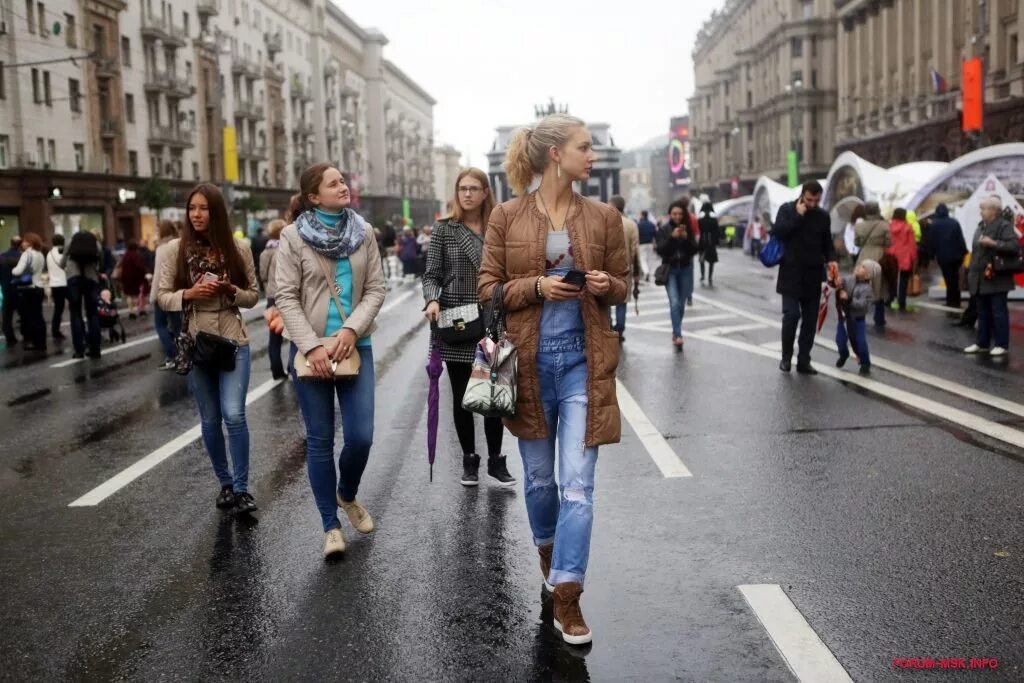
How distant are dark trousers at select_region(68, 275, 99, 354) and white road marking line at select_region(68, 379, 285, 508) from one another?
7.38 m

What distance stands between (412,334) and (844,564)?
13591 millimetres

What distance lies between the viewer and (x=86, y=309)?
16281 mm

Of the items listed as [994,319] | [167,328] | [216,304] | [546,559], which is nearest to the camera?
[546,559]

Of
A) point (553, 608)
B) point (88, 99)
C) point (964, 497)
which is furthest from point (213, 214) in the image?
point (88, 99)

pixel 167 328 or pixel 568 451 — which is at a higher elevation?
pixel 568 451

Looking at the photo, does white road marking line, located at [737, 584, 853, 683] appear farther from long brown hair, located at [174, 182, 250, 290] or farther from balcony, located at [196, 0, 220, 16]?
balcony, located at [196, 0, 220, 16]

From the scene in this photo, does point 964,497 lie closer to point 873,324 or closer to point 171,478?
point 171,478

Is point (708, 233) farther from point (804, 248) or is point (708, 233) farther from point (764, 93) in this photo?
point (764, 93)

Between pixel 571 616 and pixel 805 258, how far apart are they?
8.08 m

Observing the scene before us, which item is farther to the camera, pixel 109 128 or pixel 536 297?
pixel 109 128

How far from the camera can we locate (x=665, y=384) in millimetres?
11359

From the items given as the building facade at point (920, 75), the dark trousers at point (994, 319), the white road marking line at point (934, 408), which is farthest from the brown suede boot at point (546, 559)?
the building facade at point (920, 75)

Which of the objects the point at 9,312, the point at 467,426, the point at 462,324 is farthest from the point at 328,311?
the point at 9,312

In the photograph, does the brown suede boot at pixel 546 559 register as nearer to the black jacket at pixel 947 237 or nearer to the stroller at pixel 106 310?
the stroller at pixel 106 310
